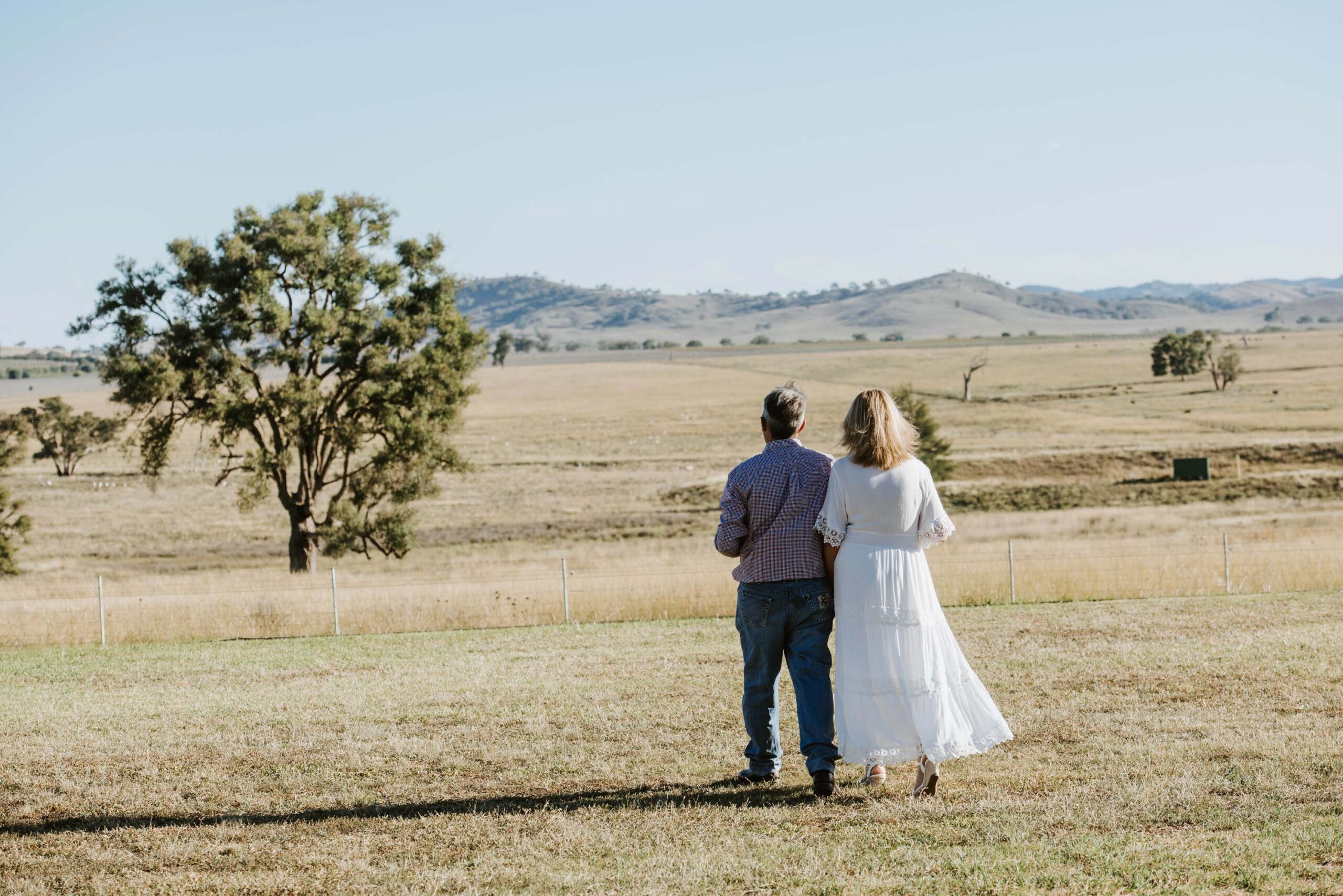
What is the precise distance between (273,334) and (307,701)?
59.4 feet

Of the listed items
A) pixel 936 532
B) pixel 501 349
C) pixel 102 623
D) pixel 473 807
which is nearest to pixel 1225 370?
pixel 501 349

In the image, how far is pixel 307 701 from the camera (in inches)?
Result: 442

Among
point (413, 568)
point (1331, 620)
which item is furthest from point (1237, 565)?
point (413, 568)

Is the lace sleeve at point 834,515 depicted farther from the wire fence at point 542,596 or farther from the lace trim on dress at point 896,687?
the wire fence at point 542,596

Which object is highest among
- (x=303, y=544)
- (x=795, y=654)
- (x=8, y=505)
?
(x=795, y=654)

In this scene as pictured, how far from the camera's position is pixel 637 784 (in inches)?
309

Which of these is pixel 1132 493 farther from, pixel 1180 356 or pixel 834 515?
pixel 1180 356

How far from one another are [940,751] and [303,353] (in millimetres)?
23943

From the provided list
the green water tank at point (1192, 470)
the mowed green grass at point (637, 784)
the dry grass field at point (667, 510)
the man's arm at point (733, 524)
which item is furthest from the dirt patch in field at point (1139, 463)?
the man's arm at point (733, 524)

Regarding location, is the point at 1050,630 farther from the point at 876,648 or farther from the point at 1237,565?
the point at 1237,565

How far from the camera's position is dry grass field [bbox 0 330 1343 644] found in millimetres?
19328

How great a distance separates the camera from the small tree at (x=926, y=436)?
50.5 m

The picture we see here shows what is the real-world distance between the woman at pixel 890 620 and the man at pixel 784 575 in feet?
0.67

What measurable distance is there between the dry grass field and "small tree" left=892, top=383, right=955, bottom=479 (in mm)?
1087
